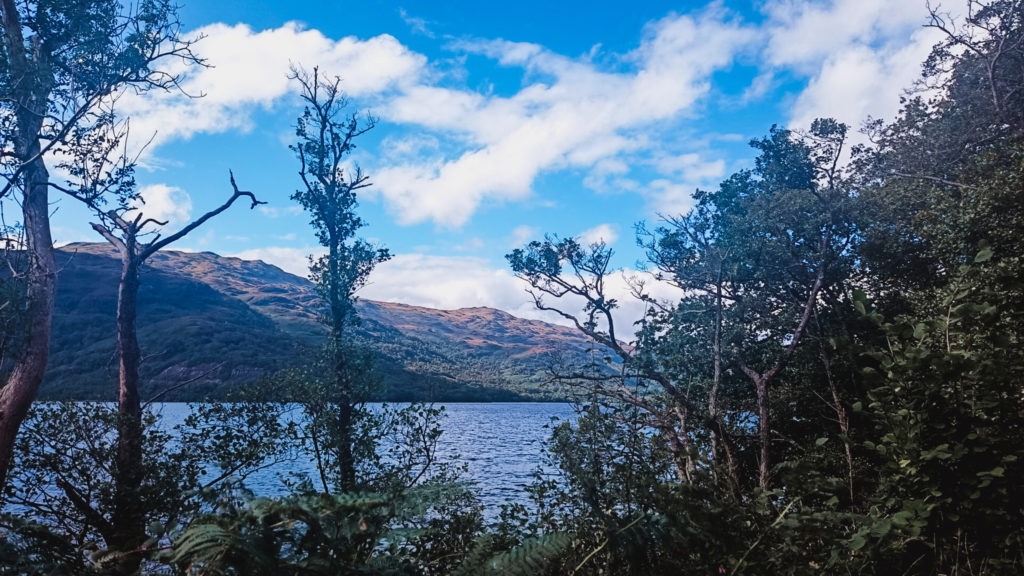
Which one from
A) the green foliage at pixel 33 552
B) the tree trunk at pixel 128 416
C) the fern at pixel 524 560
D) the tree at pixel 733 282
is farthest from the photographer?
the tree at pixel 733 282

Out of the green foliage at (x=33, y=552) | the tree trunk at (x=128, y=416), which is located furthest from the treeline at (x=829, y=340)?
the tree trunk at (x=128, y=416)

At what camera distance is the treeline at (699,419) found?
2.88m

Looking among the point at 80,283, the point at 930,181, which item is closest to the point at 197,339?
the point at 80,283

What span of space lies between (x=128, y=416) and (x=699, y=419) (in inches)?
550

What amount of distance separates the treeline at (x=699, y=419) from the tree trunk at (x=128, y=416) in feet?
0.17

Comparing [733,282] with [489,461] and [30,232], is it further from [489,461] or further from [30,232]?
[489,461]

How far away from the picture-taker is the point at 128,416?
973 centimetres

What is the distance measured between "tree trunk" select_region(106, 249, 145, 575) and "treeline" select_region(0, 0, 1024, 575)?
0.05 metres

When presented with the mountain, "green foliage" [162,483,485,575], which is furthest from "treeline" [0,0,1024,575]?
the mountain

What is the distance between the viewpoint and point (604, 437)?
8.55 m

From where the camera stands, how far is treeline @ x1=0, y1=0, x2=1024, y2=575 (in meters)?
2.88

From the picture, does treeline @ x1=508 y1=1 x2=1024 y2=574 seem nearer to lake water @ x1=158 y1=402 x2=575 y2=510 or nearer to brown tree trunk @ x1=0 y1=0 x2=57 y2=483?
lake water @ x1=158 y1=402 x2=575 y2=510

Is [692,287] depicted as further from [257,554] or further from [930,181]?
[257,554]

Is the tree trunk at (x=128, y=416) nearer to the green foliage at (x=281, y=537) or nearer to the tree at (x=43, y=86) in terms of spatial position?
the tree at (x=43, y=86)
